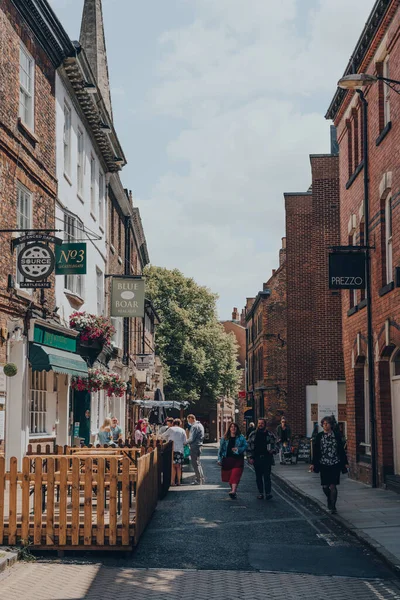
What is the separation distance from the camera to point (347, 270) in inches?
810

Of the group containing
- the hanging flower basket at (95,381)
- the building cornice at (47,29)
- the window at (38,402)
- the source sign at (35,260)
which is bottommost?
the window at (38,402)

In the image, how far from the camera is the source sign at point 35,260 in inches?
607

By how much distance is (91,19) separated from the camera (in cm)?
2822

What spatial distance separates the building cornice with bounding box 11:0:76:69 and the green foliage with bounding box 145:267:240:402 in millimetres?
44657

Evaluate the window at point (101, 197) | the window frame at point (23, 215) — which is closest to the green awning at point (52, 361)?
the window frame at point (23, 215)

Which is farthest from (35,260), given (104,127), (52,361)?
(104,127)

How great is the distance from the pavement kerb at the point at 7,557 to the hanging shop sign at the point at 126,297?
16091 mm

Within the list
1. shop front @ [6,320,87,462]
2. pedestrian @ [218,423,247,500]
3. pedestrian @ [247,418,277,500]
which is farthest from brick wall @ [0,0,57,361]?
pedestrian @ [247,418,277,500]

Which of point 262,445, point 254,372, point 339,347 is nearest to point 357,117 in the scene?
point 262,445

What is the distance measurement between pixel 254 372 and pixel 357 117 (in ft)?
138

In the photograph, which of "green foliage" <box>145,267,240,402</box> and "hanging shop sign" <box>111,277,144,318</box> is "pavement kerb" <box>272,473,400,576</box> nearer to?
"hanging shop sign" <box>111,277,144,318</box>

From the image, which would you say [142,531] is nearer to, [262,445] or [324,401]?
[262,445]

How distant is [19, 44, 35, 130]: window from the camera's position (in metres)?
17.2

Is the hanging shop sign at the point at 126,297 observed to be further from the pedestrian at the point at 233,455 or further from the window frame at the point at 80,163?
the pedestrian at the point at 233,455
